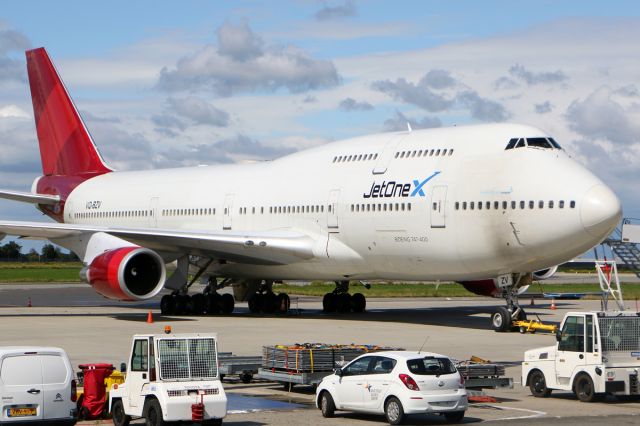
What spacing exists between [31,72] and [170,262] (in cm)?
1551

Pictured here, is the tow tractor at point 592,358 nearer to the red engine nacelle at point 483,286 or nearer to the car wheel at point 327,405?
the car wheel at point 327,405

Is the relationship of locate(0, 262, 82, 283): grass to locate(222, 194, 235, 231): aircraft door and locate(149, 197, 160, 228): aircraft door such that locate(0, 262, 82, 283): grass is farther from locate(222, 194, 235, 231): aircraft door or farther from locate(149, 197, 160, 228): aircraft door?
locate(222, 194, 235, 231): aircraft door

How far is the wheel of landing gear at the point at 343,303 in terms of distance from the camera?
3956cm

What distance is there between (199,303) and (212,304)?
0.57m

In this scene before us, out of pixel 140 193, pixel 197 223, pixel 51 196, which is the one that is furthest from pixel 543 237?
pixel 51 196

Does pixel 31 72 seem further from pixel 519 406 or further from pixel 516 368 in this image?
pixel 519 406

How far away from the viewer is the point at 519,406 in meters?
17.8

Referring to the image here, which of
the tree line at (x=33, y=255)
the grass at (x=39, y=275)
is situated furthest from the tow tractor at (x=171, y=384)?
the tree line at (x=33, y=255)

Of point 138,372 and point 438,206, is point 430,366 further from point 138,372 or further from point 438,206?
point 438,206

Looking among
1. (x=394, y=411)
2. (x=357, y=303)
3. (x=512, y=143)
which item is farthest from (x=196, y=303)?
(x=394, y=411)

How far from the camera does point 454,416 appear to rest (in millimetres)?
16000

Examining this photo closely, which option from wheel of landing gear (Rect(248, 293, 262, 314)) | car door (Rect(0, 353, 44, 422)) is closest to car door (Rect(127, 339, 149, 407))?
car door (Rect(0, 353, 44, 422))

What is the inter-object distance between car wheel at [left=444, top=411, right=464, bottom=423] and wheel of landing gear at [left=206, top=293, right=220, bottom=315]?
2285 cm

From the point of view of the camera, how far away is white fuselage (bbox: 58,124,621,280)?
2827 centimetres
